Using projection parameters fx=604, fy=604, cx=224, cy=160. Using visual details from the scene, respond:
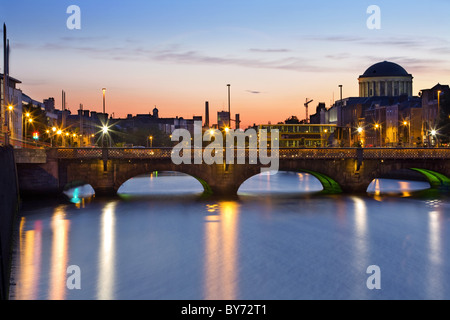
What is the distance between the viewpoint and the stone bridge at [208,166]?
210 ft

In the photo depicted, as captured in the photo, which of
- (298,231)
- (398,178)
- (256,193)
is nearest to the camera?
(298,231)

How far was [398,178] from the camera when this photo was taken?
105188 mm

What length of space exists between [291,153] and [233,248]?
99.7 ft

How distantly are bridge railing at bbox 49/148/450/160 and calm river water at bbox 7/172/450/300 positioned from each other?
4.94 metres

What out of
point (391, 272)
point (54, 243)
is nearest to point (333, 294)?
point (391, 272)

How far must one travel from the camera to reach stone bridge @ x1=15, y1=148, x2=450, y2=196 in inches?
2520

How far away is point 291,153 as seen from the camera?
69.9 metres

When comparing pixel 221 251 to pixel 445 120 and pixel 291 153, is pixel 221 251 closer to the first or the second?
pixel 291 153
